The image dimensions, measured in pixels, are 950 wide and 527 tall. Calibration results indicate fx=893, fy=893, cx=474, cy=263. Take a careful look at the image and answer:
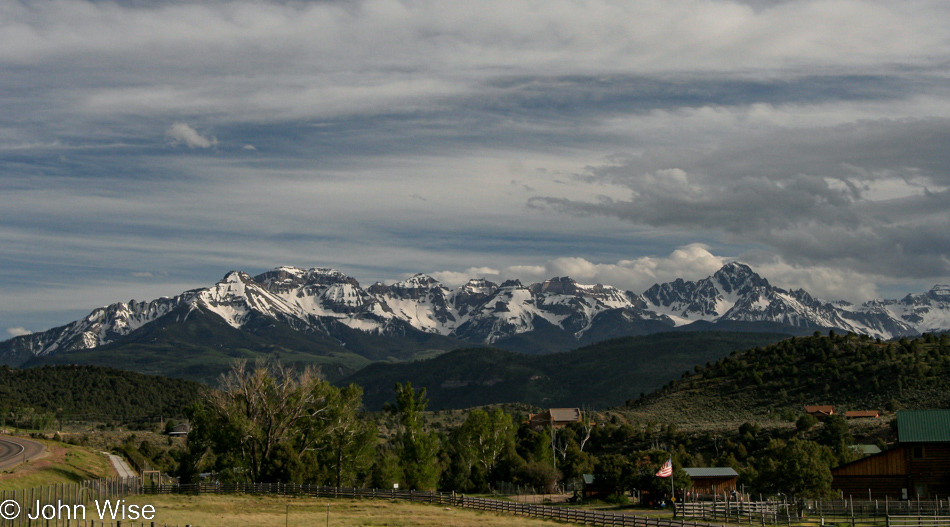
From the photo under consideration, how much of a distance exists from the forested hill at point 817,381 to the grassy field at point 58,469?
317ft

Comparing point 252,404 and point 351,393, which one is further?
point 351,393

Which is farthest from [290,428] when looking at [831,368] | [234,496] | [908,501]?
[831,368]

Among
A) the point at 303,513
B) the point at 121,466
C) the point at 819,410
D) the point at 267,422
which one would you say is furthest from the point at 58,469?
the point at 819,410

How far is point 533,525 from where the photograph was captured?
192ft

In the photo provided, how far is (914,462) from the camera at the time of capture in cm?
6969

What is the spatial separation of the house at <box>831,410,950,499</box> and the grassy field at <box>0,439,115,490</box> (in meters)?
65.9

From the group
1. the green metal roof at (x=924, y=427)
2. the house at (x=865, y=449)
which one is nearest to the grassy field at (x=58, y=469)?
the green metal roof at (x=924, y=427)

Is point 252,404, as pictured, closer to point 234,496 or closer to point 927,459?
point 234,496

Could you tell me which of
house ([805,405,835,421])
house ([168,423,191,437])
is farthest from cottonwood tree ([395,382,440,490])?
house ([168,423,191,437])

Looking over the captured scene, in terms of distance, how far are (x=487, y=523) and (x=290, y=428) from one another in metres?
35.1

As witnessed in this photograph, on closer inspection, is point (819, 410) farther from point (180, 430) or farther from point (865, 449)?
point (180, 430)

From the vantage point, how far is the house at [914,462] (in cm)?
6869

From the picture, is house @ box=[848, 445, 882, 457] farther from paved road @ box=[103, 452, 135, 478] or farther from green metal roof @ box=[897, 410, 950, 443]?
paved road @ box=[103, 452, 135, 478]

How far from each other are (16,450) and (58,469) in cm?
1656
